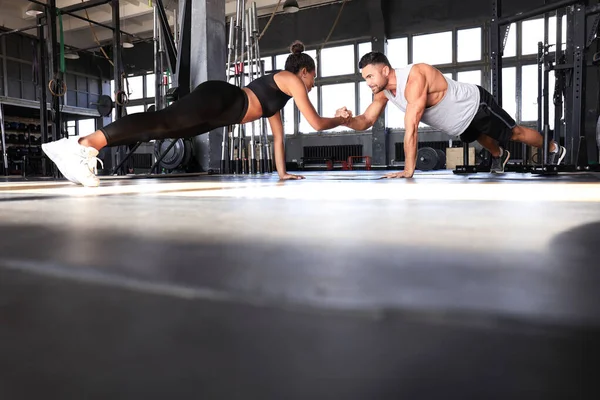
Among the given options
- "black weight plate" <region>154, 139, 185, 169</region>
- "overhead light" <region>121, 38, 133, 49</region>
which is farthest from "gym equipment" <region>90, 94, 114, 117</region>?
"overhead light" <region>121, 38, 133, 49</region>

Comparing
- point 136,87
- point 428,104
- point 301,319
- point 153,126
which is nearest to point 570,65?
point 428,104

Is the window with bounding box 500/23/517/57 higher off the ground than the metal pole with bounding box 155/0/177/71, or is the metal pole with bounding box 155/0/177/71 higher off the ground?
the window with bounding box 500/23/517/57

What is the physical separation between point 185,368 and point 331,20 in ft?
37.3

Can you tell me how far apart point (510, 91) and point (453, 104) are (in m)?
7.64

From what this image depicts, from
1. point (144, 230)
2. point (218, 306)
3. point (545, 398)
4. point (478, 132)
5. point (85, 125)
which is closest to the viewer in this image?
point (545, 398)

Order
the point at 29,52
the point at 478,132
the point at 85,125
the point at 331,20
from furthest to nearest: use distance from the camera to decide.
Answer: the point at 85,125 < the point at 29,52 < the point at 331,20 < the point at 478,132

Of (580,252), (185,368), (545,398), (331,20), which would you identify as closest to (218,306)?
(185,368)

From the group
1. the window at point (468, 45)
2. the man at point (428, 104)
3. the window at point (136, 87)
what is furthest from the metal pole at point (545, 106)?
the window at point (136, 87)

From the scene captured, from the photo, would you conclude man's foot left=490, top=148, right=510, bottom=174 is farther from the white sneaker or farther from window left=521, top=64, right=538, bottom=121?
window left=521, top=64, right=538, bottom=121

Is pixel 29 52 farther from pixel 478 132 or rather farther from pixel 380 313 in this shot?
pixel 380 313

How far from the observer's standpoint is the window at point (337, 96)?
10828 millimetres

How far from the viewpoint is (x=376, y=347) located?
0.23m

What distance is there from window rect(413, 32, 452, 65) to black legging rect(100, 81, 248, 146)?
8.53 meters

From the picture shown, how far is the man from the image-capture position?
108 inches
